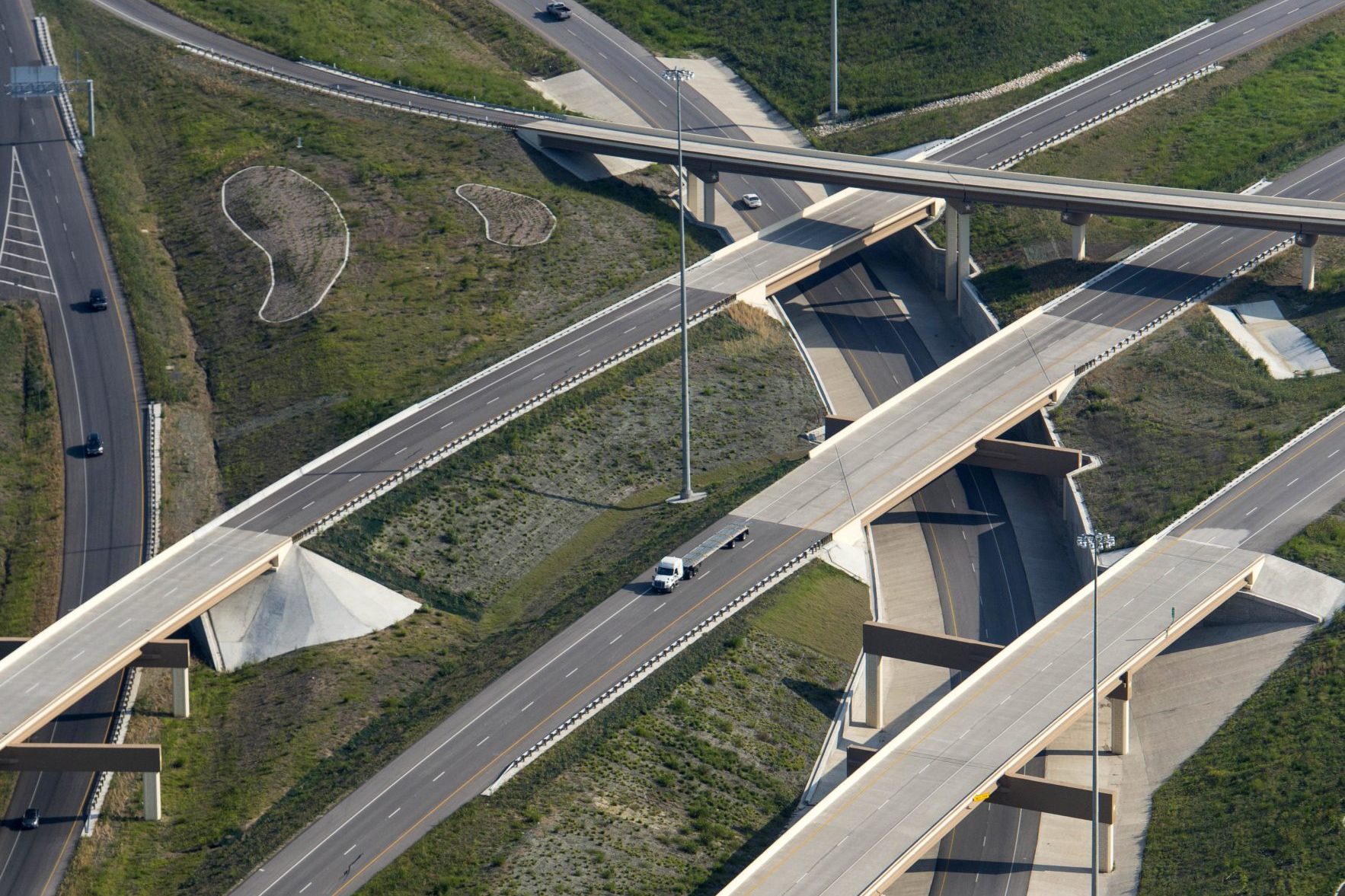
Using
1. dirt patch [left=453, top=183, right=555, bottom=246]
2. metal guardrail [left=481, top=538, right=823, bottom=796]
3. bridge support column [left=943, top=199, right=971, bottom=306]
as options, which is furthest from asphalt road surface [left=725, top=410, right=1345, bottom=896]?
dirt patch [left=453, top=183, right=555, bottom=246]

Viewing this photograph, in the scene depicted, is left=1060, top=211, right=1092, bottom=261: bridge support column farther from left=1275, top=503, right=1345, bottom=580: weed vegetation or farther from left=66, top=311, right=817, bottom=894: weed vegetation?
left=1275, top=503, right=1345, bottom=580: weed vegetation

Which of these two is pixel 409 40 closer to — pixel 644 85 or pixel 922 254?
pixel 644 85

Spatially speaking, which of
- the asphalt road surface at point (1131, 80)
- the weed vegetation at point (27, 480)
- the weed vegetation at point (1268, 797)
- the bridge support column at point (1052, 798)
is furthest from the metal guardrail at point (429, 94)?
the bridge support column at point (1052, 798)

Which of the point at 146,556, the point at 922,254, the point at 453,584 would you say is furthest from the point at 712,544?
the point at 922,254

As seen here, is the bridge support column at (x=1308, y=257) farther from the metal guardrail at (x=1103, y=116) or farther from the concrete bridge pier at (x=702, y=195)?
the concrete bridge pier at (x=702, y=195)

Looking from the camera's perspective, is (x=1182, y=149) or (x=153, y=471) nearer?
(x=153, y=471)
